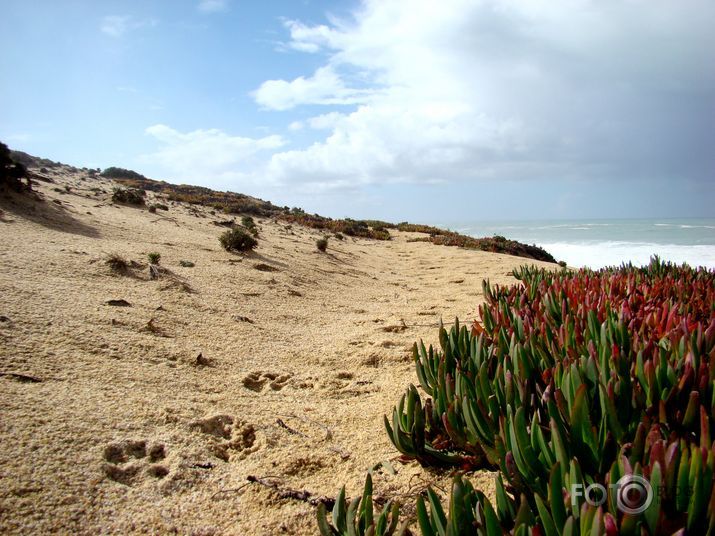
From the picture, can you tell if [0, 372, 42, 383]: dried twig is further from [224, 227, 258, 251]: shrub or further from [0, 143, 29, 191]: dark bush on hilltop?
[0, 143, 29, 191]: dark bush on hilltop

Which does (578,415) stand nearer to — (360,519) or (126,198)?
(360,519)

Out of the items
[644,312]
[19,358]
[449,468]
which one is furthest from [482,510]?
[19,358]

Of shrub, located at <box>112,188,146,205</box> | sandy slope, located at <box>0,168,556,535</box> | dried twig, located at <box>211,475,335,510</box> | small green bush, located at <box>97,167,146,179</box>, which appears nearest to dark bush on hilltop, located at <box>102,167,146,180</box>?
small green bush, located at <box>97,167,146,179</box>

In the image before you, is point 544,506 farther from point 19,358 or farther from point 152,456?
point 19,358

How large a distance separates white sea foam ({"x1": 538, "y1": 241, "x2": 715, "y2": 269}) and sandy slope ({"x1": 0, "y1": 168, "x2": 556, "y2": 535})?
16741mm

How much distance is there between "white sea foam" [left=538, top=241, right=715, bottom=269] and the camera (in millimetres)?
19438

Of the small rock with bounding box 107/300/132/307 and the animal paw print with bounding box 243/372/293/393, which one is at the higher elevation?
the small rock with bounding box 107/300/132/307

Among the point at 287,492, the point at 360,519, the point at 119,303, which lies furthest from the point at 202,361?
the point at 360,519

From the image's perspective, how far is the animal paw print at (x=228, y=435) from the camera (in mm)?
2098

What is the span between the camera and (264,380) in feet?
9.84

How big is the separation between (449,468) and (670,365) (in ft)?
3.20

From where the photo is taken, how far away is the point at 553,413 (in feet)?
4.86

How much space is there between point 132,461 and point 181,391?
0.70 metres

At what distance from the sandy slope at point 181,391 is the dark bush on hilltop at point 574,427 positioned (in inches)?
12.2
